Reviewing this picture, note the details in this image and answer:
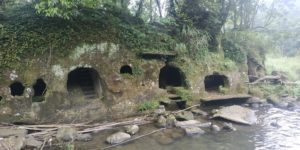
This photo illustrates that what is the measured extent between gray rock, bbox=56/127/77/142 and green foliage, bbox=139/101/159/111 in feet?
12.2

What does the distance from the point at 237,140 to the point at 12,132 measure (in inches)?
313

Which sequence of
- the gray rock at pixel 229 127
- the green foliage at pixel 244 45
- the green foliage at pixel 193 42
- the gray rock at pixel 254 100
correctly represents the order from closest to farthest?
the gray rock at pixel 229 127 < the green foliage at pixel 193 42 < the gray rock at pixel 254 100 < the green foliage at pixel 244 45

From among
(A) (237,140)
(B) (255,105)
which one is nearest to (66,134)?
(A) (237,140)

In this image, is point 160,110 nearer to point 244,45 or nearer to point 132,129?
point 132,129

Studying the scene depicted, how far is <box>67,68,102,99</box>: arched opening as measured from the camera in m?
13.6

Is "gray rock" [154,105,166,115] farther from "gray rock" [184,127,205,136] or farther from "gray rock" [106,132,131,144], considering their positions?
"gray rock" [106,132,131,144]

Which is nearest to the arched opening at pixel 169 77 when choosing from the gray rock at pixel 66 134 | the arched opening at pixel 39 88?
the arched opening at pixel 39 88

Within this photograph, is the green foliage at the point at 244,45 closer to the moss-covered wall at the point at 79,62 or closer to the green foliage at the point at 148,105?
the moss-covered wall at the point at 79,62

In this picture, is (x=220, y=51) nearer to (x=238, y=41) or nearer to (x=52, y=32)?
(x=238, y=41)

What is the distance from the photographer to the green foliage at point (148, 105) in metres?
13.8

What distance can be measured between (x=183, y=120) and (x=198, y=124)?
74cm

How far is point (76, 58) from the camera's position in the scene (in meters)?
12.4

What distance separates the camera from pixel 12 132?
33.2 feet

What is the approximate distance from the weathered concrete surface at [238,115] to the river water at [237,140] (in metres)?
0.40
